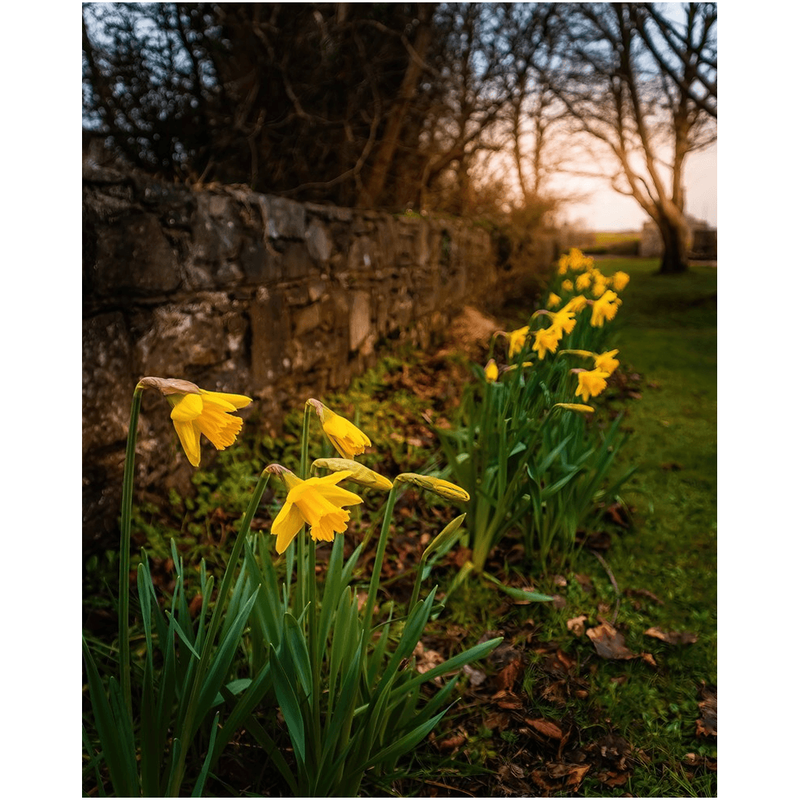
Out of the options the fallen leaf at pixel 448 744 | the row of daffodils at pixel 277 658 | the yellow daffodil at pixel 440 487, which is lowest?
the fallen leaf at pixel 448 744

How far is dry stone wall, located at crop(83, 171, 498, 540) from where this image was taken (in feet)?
5.78

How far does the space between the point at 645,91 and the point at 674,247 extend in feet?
4.65

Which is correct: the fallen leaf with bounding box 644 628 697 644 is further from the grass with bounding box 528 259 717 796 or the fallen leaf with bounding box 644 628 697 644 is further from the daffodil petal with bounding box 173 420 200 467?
the daffodil petal with bounding box 173 420 200 467

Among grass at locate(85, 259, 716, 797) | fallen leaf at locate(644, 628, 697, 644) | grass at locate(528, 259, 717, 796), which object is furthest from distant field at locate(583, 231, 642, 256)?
fallen leaf at locate(644, 628, 697, 644)

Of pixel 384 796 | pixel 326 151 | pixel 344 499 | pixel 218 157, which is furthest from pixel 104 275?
pixel 326 151

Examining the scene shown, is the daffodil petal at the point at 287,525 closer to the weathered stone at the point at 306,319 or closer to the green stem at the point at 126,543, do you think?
the green stem at the point at 126,543

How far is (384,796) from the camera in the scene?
1163mm

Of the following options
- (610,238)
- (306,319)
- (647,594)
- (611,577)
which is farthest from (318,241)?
(610,238)

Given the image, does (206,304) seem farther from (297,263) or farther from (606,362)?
(606,362)

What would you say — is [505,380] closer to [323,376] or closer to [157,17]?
[323,376]

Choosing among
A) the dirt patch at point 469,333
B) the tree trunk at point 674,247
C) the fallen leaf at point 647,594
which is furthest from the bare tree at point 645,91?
the fallen leaf at point 647,594

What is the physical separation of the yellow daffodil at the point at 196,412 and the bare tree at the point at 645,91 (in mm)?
3792

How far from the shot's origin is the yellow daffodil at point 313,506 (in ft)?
2.39

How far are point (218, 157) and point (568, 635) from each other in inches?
148
